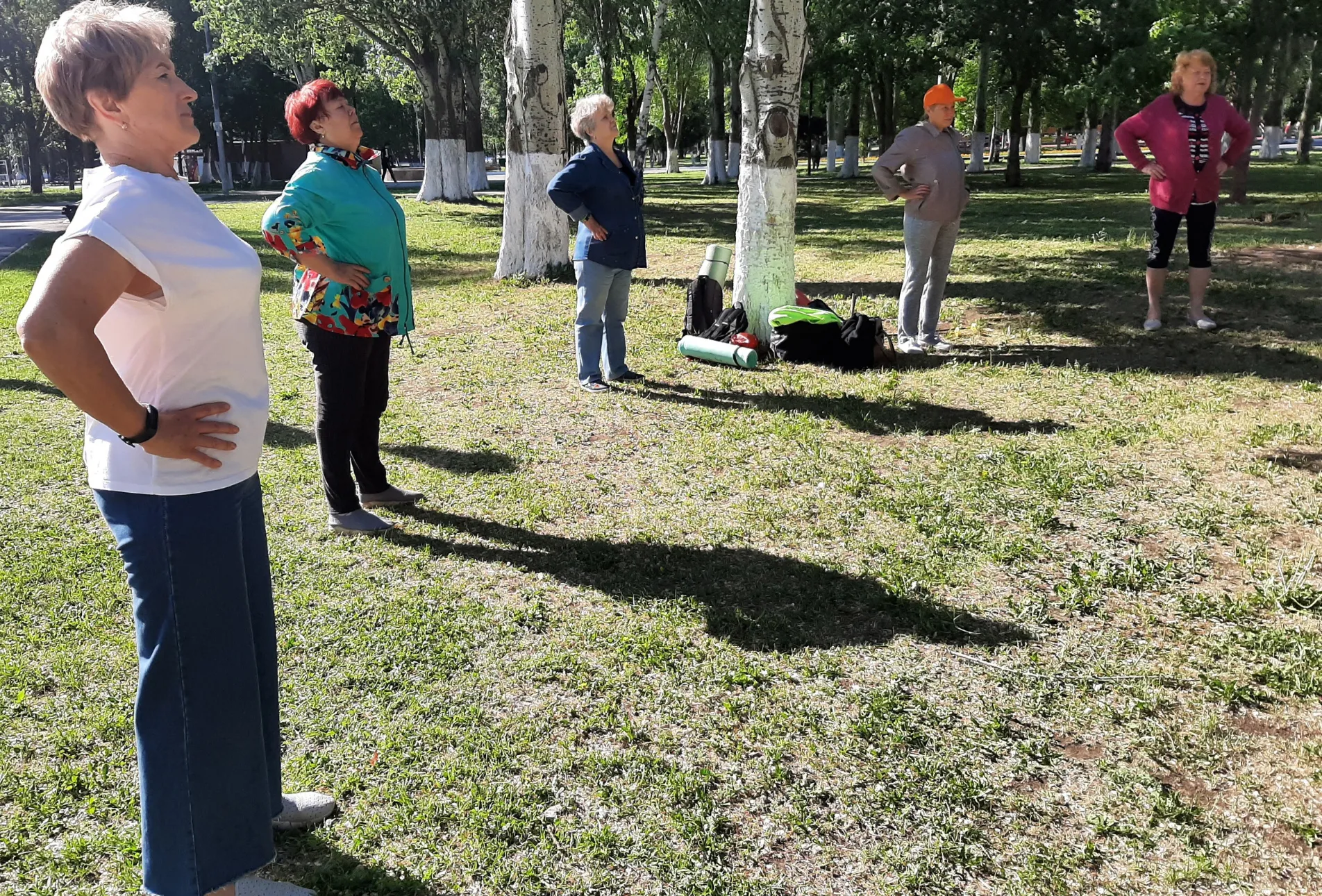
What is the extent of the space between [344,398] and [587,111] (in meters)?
3.24

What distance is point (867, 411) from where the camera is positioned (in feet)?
22.1

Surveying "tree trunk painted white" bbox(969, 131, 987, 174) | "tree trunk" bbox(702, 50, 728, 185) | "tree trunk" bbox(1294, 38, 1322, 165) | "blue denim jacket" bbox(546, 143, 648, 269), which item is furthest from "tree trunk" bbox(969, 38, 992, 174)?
"blue denim jacket" bbox(546, 143, 648, 269)

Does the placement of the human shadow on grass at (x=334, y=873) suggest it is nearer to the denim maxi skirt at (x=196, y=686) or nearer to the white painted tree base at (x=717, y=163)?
the denim maxi skirt at (x=196, y=686)

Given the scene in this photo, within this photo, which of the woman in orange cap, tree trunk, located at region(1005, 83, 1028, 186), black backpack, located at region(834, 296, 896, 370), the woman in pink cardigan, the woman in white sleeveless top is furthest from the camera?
tree trunk, located at region(1005, 83, 1028, 186)

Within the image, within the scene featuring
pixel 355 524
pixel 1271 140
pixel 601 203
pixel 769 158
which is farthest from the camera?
pixel 1271 140

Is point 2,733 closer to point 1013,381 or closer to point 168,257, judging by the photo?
point 168,257

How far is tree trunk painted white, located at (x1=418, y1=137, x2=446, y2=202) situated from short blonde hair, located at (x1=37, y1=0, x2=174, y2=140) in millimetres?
26727

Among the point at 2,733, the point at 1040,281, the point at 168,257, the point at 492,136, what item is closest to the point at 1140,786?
the point at 168,257

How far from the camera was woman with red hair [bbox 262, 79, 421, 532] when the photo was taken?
436cm

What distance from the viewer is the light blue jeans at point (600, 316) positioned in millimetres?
7117

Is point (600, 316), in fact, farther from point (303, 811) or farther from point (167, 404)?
point (167, 404)

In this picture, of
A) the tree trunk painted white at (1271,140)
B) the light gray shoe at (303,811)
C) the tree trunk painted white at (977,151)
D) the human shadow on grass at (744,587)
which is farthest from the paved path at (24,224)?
the tree trunk painted white at (1271,140)

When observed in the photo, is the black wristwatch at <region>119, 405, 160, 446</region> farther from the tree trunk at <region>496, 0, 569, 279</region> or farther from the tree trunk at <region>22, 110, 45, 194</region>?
the tree trunk at <region>22, 110, 45, 194</region>

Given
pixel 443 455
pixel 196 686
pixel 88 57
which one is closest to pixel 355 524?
pixel 443 455
